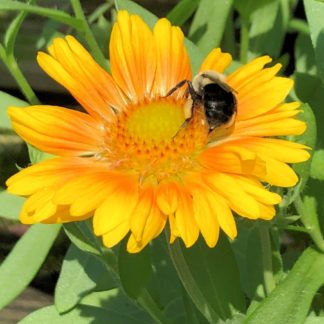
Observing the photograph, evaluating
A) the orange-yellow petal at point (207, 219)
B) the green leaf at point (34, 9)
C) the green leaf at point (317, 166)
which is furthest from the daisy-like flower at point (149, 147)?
the green leaf at point (317, 166)

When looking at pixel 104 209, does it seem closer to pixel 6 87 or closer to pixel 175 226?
pixel 175 226

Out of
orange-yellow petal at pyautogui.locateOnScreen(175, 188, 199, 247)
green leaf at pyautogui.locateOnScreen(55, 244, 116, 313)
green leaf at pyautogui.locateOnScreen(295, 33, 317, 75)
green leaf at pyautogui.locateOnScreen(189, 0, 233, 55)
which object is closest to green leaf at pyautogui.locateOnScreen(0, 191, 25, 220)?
green leaf at pyautogui.locateOnScreen(55, 244, 116, 313)

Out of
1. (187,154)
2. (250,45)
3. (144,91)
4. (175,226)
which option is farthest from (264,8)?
(175,226)

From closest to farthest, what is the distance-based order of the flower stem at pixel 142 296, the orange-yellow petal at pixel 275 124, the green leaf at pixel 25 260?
the orange-yellow petal at pixel 275 124
the flower stem at pixel 142 296
the green leaf at pixel 25 260

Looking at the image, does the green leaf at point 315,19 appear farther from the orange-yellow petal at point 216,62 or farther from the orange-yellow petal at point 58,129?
the orange-yellow petal at point 58,129

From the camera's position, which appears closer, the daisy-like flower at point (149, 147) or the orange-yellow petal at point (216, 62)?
the daisy-like flower at point (149, 147)

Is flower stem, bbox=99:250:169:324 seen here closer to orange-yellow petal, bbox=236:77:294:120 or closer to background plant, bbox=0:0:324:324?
background plant, bbox=0:0:324:324

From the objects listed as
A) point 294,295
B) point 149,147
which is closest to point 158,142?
point 149,147
